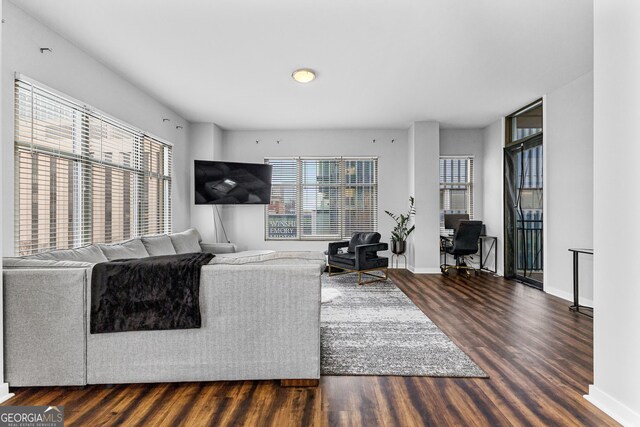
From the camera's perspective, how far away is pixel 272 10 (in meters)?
2.64

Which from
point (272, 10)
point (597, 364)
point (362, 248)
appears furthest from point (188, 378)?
point (362, 248)

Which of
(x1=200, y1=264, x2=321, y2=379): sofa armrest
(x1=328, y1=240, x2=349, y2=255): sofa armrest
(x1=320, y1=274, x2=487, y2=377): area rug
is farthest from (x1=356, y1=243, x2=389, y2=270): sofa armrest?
(x1=200, y1=264, x2=321, y2=379): sofa armrest

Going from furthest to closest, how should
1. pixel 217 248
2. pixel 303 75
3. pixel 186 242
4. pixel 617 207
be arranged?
pixel 217 248, pixel 186 242, pixel 303 75, pixel 617 207

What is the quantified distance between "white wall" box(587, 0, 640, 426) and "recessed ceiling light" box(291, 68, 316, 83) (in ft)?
8.48

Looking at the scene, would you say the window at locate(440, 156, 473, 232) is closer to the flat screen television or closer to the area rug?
the area rug

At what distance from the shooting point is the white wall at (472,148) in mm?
6547

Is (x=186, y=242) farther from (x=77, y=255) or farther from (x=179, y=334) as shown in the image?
(x=179, y=334)

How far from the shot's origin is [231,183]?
5797mm

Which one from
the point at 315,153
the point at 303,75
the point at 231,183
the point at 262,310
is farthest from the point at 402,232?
the point at 262,310

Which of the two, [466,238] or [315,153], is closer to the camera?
[466,238]

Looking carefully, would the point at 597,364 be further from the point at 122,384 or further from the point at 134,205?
the point at 134,205

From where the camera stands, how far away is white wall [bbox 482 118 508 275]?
577 cm

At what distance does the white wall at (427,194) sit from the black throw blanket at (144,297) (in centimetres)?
474

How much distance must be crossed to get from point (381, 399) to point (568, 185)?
3881 millimetres
